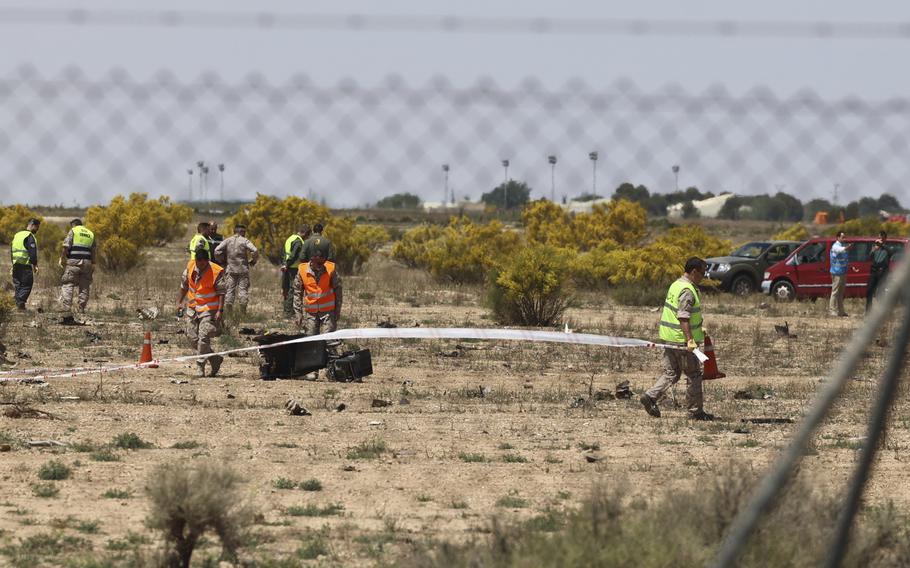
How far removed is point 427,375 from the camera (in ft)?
54.9

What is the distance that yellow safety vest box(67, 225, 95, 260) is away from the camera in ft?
71.9

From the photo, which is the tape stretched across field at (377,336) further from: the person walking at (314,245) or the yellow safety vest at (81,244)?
the yellow safety vest at (81,244)

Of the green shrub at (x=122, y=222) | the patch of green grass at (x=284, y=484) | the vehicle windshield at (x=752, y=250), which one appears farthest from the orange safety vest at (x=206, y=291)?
the green shrub at (x=122, y=222)

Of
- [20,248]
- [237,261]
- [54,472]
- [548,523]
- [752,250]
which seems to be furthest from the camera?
[752,250]

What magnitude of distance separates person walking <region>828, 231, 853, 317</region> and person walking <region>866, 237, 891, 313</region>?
1.91 ft

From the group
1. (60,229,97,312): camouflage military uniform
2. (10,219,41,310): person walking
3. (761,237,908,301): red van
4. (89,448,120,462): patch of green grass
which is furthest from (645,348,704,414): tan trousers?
(761,237,908,301): red van

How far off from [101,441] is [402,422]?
2.70 metres

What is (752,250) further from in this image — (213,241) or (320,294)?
(320,294)

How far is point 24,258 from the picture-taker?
21.9 meters

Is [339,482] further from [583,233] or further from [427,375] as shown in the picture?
[583,233]

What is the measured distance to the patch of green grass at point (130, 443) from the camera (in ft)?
35.5

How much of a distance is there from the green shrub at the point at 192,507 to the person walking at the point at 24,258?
14852mm

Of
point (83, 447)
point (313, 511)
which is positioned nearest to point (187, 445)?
point (83, 447)

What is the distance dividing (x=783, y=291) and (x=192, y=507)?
25.6 m
